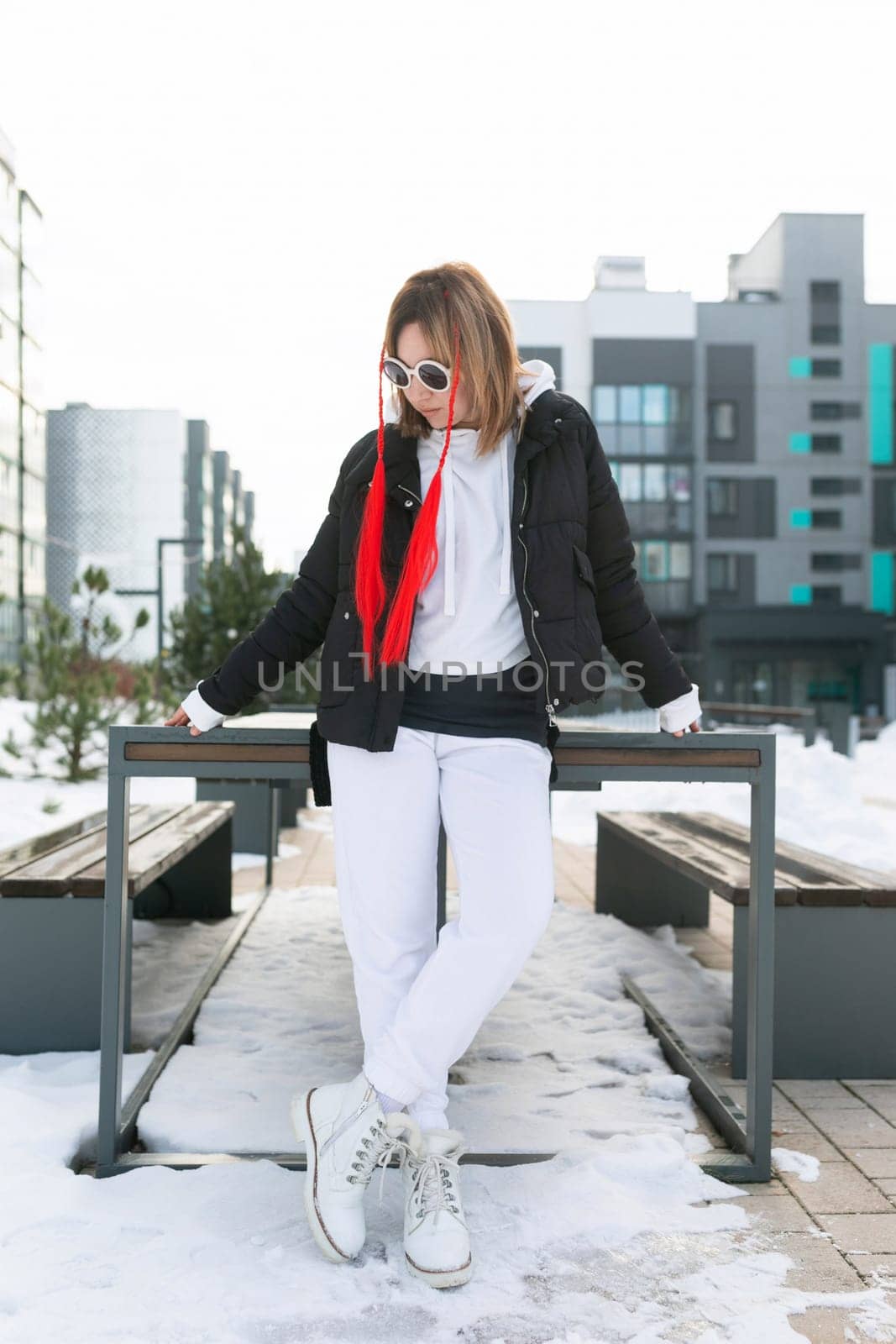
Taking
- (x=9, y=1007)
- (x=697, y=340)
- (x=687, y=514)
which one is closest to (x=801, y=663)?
(x=687, y=514)

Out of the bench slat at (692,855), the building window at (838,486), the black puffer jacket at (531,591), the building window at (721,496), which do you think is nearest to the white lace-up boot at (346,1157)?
the black puffer jacket at (531,591)

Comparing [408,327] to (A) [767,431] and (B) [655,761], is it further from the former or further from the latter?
(A) [767,431]

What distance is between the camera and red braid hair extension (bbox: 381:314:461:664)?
1989 mm

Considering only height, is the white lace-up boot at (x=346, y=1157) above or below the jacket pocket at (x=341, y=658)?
below

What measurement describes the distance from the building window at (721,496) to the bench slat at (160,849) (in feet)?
105

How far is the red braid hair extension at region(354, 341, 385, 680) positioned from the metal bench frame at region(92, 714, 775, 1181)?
345 mm

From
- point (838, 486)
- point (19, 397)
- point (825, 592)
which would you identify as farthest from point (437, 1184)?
point (838, 486)

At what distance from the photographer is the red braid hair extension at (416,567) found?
6.53ft

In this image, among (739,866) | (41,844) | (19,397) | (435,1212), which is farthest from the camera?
(19,397)

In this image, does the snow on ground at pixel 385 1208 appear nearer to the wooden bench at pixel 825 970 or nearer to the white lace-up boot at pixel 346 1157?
the white lace-up boot at pixel 346 1157

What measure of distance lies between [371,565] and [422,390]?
328mm

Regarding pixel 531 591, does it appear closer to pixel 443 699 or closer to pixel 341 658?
pixel 443 699

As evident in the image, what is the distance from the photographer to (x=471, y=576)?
206 centimetres

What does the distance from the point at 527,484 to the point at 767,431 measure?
113 feet
